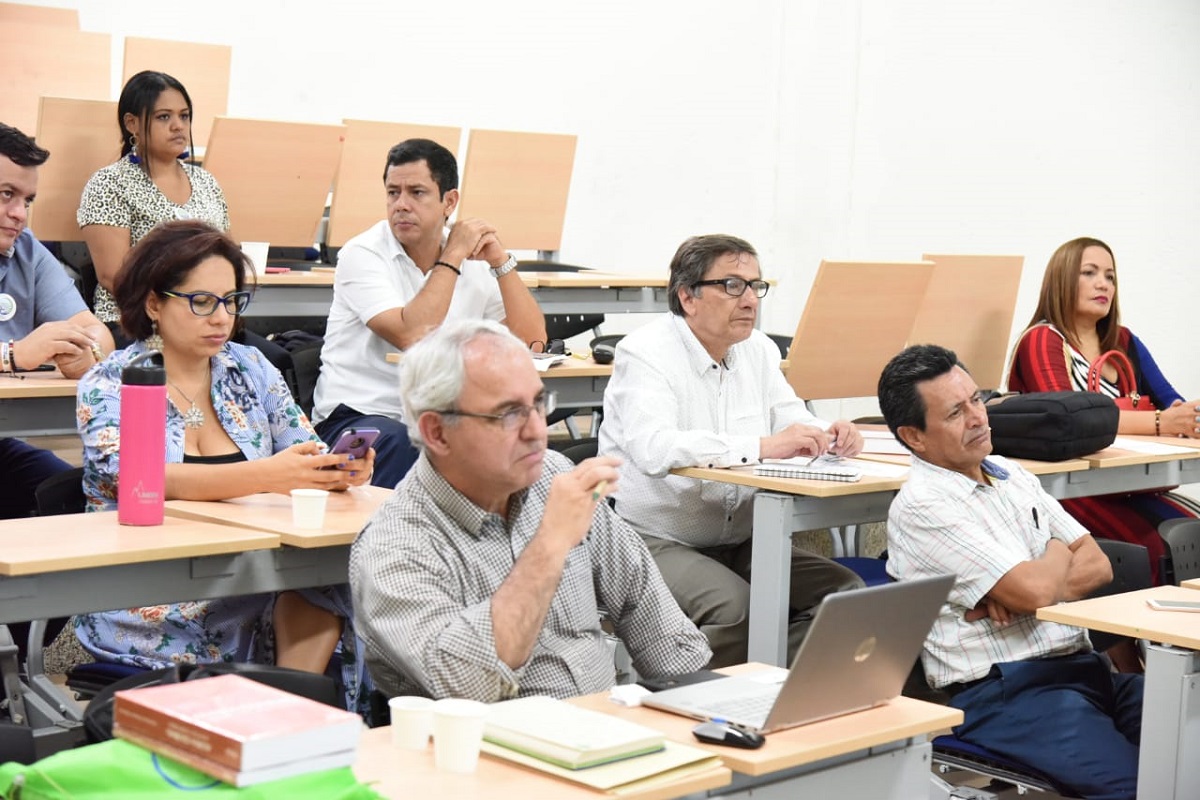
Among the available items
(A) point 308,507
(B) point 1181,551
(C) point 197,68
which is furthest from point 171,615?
(C) point 197,68

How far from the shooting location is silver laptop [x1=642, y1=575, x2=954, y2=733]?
5.78 ft

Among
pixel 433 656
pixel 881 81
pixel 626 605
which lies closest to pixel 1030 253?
pixel 881 81

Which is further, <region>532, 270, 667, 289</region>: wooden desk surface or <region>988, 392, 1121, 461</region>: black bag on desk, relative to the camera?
<region>532, 270, 667, 289</region>: wooden desk surface

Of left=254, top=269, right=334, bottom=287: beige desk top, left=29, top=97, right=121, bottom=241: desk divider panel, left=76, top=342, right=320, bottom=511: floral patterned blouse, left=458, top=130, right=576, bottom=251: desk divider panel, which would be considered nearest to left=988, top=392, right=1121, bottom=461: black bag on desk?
left=76, top=342, right=320, bottom=511: floral patterned blouse

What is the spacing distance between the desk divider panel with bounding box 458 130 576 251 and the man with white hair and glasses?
4075mm

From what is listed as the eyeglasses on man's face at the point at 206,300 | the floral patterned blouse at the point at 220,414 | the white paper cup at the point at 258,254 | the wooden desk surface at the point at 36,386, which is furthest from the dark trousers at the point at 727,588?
the white paper cup at the point at 258,254

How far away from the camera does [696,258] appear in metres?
3.84

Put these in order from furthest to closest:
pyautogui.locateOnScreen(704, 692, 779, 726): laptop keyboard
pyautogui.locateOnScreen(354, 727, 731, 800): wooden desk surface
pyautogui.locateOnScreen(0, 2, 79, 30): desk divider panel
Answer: pyautogui.locateOnScreen(0, 2, 79, 30): desk divider panel
pyautogui.locateOnScreen(704, 692, 779, 726): laptop keyboard
pyautogui.locateOnScreen(354, 727, 731, 800): wooden desk surface

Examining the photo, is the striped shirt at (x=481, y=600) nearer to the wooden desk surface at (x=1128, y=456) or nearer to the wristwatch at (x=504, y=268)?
the wooden desk surface at (x=1128, y=456)

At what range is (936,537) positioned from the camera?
3.05 meters

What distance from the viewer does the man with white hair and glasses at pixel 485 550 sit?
79.0 inches

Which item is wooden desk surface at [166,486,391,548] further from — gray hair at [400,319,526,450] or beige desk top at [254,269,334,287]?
beige desk top at [254,269,334,287]

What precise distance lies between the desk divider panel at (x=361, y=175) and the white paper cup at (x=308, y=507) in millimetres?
3653

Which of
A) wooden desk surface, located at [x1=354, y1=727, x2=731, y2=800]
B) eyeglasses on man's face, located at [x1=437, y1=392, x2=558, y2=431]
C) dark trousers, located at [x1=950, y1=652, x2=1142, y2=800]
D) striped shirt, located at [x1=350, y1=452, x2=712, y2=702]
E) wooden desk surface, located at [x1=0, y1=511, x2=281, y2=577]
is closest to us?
wooden desk surface, located at [x1=354, y1=727, x2=731, y2=800]
